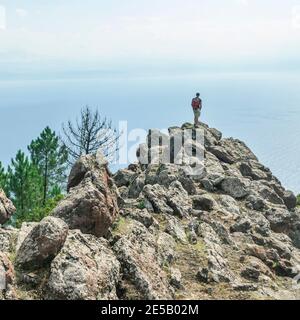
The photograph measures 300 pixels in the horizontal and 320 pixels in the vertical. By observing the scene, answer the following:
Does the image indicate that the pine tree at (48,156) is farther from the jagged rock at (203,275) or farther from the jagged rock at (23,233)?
the jagged rock at (203,275)

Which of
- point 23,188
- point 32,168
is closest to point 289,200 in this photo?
point 23,188

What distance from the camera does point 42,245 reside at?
54.3ft

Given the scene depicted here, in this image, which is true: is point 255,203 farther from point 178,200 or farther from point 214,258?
point 214,258

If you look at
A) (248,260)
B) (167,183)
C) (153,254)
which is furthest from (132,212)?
(167,183)

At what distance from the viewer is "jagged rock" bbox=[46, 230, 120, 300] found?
15.6 meters

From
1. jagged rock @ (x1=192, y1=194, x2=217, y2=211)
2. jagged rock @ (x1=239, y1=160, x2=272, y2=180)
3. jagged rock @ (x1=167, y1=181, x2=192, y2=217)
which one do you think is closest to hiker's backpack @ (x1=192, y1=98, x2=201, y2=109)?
jagged rock @ (x1=239, y1=160, x2=272, y2=180)

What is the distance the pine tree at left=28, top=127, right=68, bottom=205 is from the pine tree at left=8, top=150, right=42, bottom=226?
31.7 ft

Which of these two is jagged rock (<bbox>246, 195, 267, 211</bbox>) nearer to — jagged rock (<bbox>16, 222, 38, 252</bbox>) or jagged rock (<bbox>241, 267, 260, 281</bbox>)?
jagged rock (<bbox>241, 267, 260, 281</bbox>)

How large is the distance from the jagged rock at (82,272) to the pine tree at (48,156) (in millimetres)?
54397

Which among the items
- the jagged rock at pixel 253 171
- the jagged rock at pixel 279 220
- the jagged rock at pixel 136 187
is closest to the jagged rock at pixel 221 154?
the jagged rock at pixel 253 171

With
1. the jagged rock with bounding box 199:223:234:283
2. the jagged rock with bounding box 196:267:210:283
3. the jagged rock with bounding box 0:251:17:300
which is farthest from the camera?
the jagged rock with bounding box 199:223:234:283

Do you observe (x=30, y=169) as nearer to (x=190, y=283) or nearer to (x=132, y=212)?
(x=132, y=212)
